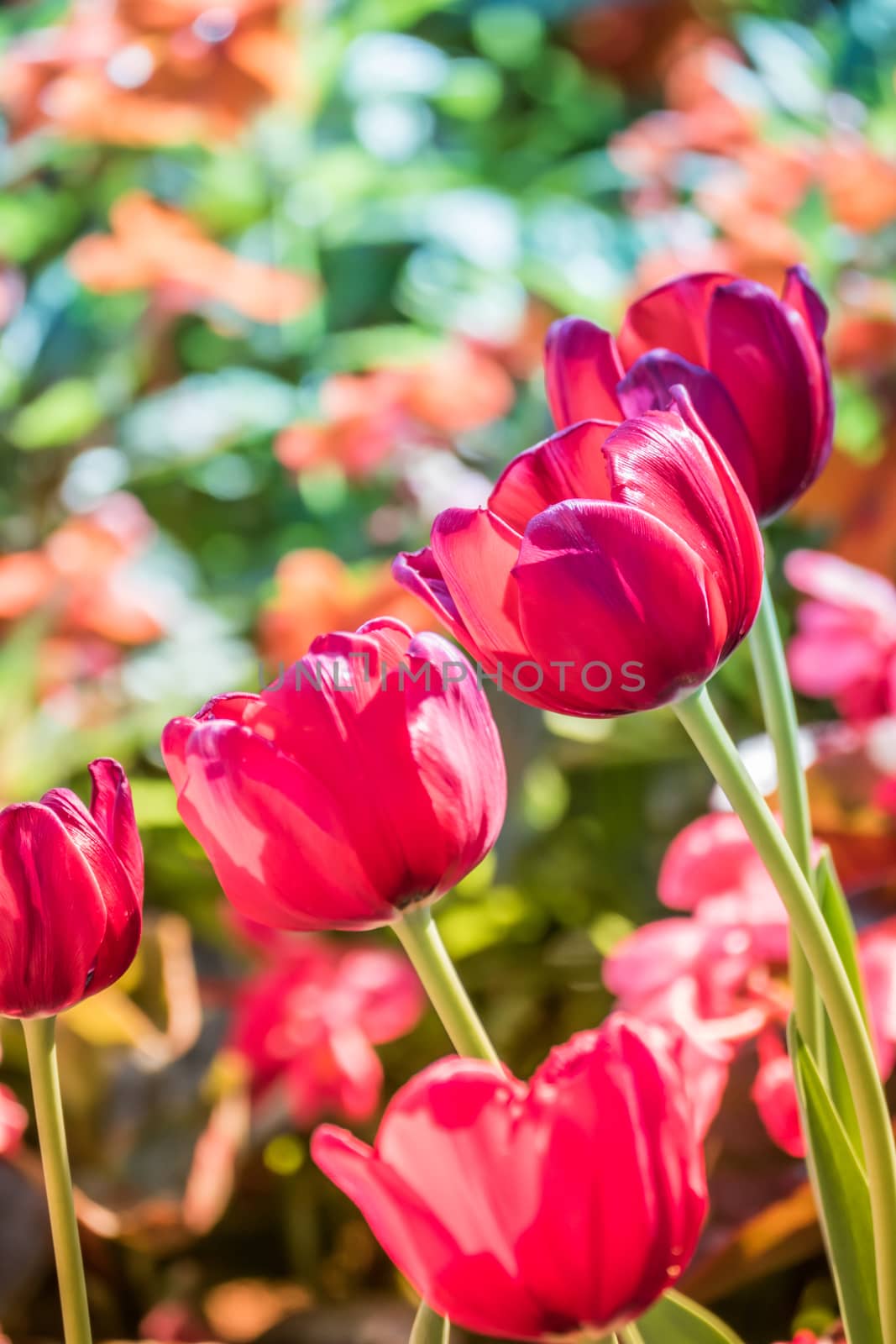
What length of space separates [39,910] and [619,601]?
3.6 inches

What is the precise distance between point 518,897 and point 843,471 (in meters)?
0.28

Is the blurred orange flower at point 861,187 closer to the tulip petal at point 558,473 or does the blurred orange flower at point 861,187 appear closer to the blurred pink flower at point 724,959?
the blurred pink flower at point 724,959

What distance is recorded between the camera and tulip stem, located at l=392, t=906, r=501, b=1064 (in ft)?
0.56

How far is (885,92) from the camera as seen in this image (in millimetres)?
984

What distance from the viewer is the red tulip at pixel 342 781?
17cm

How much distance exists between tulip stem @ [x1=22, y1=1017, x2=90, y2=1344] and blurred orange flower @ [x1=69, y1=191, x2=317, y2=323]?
0.75m

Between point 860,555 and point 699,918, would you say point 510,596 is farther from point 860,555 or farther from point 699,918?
point 860,555

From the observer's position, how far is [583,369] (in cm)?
22

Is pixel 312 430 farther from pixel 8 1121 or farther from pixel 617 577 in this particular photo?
pixel 617 577

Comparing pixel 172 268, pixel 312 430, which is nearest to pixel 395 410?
pixel 312 430

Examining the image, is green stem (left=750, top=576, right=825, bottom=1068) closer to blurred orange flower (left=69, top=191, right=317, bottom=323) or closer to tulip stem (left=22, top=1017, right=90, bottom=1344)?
tulip stem (left=22, top=1017, right=90, bottom=1344)

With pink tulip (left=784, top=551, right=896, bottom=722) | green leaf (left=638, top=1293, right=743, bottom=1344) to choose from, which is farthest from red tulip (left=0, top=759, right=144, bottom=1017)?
pink tulip (left=784, top=551, right=896, bottom=722)

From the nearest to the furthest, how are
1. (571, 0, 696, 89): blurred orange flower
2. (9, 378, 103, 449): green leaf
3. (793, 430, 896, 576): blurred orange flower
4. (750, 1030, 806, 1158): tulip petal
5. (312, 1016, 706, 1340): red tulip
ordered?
(312, 1016, 706, 1340): red tulip < (750, 1030, 806, 1158): tulip petal < (793, 430, 896, 576): blurred orange flower < (9, 378, 103, 449): green leaf < (571, 0, 696, 89): blurred orange flower

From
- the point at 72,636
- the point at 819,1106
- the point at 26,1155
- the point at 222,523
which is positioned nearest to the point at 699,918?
the point at 819,1106
